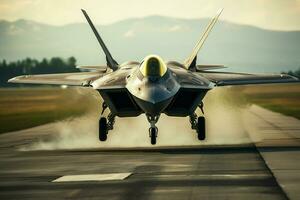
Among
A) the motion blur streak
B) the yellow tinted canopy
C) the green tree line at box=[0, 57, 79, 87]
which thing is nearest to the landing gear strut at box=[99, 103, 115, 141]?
the motion blur streak

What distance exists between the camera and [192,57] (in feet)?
95.6

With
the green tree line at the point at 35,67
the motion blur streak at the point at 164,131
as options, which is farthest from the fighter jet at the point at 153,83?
the green tree line at the point at 35,67

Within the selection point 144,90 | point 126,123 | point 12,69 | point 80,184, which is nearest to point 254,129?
point 126,123

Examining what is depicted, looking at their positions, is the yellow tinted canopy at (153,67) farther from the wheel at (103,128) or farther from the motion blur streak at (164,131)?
the motion blur streak at (164,131)

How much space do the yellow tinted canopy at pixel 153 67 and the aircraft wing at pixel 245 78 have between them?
459cm

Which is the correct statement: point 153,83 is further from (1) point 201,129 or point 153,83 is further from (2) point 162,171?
(2) point 162,171

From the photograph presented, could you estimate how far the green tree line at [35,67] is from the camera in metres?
102

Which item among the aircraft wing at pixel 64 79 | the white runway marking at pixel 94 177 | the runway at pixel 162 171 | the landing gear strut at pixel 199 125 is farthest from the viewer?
the aircraft wing at pixel 64 79

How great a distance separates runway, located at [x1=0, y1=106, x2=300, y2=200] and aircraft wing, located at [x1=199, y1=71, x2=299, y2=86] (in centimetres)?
215

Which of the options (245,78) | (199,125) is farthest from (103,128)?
(245,78)

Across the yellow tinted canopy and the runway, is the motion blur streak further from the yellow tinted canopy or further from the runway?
the yellow tinted canopy

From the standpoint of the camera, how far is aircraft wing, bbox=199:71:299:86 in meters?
28.3

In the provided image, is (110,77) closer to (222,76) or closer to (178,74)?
(178,74)

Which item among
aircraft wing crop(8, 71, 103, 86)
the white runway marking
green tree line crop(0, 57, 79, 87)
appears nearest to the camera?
the white runway marking
